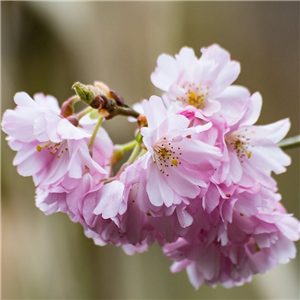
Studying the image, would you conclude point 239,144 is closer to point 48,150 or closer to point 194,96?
point 194,96

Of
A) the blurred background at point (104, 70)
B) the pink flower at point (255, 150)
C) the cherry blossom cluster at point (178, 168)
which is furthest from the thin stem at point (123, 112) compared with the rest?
the blurred background at point (104, 70)

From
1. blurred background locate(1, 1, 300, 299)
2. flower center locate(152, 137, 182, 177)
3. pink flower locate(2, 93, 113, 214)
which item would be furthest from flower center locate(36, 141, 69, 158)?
blurred background locate(1, 1, 300, 299)

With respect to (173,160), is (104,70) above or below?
above

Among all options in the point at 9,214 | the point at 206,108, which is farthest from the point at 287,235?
the point at 9,214

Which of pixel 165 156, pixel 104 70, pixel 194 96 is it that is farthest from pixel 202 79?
pixel 104 70

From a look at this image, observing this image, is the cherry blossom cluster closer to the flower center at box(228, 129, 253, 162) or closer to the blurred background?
the flower center at box(228, 129, 253, 162)

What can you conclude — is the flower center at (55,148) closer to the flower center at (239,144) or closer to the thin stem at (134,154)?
the thin stem at (134,154)
